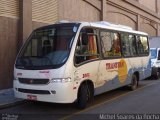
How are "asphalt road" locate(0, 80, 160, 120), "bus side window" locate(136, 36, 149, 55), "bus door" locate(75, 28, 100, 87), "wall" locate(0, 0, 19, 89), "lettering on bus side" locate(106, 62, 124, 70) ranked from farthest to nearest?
"bus side window" locate(136, 36, 149, 55), "wall" locate(0, 0, 19, 89), "lettering on bus side" locate(106, 62, 124, 70), "bus door" locate(75, 28, 100, 87), "asphalt road" locate(0, 80, 160, 120)

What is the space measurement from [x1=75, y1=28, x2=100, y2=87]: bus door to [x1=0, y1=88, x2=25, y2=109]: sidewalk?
8.15 ft

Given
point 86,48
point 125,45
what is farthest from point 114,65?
point 86,48

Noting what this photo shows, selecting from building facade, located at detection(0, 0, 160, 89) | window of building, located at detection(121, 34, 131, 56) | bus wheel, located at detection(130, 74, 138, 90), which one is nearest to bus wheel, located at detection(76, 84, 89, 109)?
window of building, located at detection(121, 34, 131, 56)

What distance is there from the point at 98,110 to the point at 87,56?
5.46 feet

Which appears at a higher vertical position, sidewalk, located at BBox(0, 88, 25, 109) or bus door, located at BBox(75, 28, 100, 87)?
bus door, located at BBox(75, 28, 100, 87)

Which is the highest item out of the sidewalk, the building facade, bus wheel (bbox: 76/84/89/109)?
the building facade

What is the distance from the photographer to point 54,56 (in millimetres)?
10336

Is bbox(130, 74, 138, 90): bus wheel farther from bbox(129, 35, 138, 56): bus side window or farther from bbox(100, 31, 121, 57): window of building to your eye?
bbox(100, 31, 121, 57): window of building

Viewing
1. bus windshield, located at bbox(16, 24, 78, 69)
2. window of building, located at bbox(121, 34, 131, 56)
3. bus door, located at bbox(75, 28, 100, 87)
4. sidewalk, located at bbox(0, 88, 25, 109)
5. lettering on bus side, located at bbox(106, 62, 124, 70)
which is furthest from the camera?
window of building, located at bbox(121, 34, 131, 56)

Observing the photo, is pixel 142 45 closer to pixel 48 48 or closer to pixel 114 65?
pixel 114 65

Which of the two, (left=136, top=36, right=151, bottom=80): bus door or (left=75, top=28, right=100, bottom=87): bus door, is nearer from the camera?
(left=75, top=28, right=100, bottom=87): bus door

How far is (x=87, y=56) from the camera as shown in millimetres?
11031

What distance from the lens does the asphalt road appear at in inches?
381

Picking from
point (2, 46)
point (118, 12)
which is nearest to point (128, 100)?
point (2, 46)
